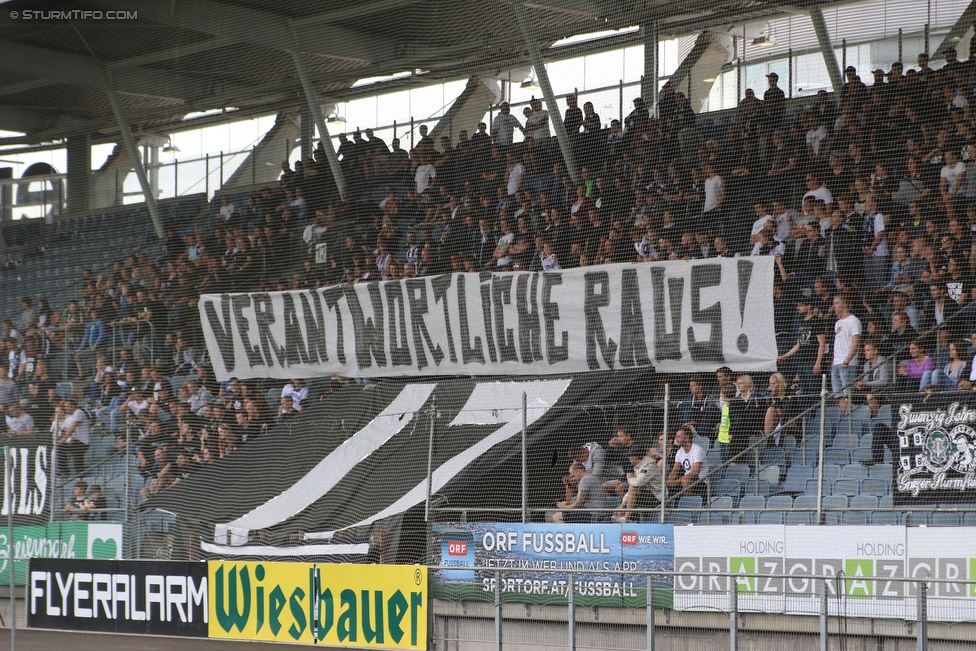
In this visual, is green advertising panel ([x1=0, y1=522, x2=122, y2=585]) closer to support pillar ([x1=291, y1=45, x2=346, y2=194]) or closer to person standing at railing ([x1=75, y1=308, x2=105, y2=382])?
person standing at railing ([x1=75, y1=308, x2=105, y2=382])

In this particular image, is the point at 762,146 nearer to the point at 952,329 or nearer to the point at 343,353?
the point at 952,329

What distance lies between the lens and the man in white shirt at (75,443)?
17.8 m

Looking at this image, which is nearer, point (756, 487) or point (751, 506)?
point (751, 506)

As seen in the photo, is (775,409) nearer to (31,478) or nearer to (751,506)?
(751,506)

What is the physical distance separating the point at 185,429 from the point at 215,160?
18.6ft

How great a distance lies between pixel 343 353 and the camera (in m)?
15.8

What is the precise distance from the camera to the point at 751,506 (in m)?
11.4

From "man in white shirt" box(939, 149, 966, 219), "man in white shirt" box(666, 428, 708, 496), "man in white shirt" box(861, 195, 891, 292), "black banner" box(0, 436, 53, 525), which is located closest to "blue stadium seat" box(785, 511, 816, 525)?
"man in white shirt" box(666, 428, 708, 496)

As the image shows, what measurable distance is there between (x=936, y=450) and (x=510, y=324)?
5.54 meters

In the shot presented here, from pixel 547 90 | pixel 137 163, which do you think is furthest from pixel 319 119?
pixel 547 90

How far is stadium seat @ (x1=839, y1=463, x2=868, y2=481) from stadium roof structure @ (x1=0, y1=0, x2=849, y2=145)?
6.26m

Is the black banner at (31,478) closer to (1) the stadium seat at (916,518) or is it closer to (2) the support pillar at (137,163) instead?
(2) the support pillar at (137,163)

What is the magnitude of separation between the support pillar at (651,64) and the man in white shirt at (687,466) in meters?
5.17

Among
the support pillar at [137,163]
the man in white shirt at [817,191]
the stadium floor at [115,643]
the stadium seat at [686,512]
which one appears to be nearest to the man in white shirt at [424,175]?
the support pillar at [137,163]
